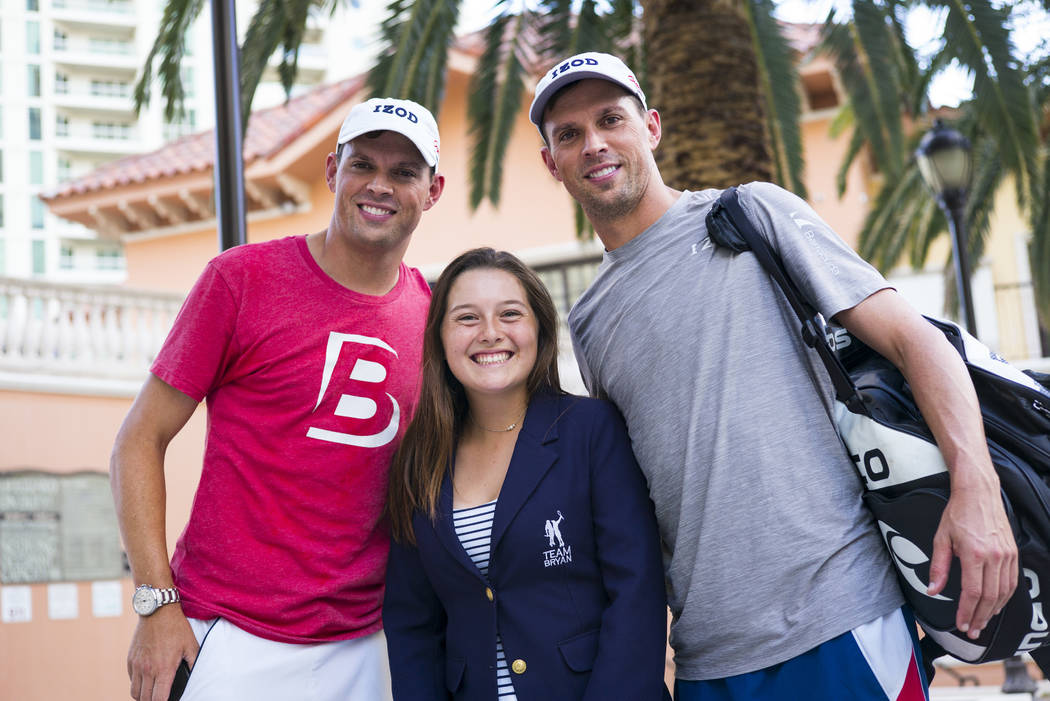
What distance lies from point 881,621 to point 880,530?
0.21 m

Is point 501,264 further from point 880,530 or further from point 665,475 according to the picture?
point 880,530

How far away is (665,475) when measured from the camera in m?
2.38

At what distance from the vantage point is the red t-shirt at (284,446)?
8.48 ft

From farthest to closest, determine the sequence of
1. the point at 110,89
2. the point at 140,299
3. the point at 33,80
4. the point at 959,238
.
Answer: the point at 110,89, the point at 33,80, the point at 140,299, the point at 959,238

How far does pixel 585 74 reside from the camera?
8.43ft

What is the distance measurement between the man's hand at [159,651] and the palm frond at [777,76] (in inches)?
204

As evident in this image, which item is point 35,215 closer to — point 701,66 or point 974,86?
point 701,66

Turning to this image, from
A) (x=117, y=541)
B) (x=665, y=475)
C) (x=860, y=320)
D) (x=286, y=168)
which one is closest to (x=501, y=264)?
(x=665, y=475)

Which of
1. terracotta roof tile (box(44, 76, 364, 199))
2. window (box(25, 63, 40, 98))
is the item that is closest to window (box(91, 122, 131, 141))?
window (box(25, 63, 40, 98))

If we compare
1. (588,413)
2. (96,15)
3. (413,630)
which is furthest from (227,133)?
(96,15)

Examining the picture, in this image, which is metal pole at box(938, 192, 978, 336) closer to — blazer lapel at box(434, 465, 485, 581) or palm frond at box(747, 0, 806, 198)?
palm frond at box(747, 0, 806, 198)

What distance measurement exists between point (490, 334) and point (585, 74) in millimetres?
747

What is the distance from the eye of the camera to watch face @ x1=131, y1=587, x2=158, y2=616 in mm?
2494

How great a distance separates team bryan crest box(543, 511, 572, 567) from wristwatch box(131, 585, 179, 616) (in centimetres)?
101
